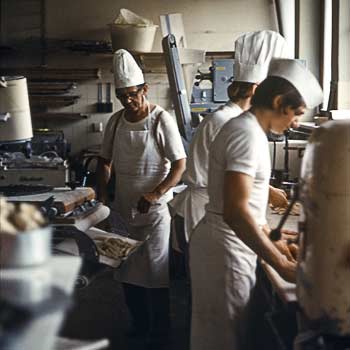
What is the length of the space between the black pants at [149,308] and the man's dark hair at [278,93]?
1854 mm

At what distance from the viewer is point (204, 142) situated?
3510 mm

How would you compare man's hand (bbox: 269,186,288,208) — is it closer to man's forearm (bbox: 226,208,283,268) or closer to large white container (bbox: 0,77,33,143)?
man's forearm (bbox: 226,208,283,268)

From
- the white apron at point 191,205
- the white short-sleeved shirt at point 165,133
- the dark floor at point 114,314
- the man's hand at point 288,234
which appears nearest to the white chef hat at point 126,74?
the white short-sleeved shirt at point 165,133

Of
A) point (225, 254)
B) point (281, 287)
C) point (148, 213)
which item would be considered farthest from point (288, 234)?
point (148, 213)

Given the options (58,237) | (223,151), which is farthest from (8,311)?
(58,237)

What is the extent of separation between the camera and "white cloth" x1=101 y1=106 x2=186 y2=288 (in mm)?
4062

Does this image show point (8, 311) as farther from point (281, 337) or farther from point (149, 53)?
point (149, 53)

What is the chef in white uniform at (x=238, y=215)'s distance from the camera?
2414mm

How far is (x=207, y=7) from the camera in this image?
754 cm

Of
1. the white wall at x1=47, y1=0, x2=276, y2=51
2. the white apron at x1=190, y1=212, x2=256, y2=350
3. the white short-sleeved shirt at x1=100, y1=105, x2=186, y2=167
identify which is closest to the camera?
the white apron at x1=190, y1=212, x2=256, y2=350

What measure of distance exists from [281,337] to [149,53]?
4.90 meters

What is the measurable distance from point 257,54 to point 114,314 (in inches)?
83.8

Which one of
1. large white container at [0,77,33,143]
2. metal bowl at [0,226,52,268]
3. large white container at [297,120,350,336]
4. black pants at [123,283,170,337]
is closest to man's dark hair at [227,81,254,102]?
large white container at [0,77,33,143]

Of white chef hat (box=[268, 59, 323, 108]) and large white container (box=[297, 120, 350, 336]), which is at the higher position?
white chef hat (box=[268, 59, 323, 108])
